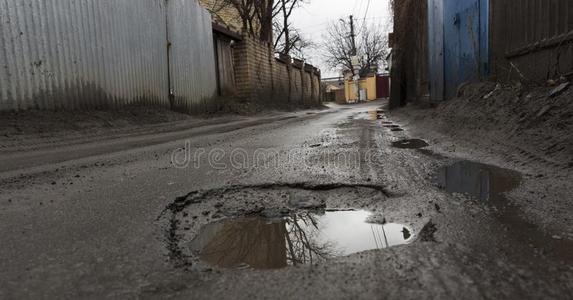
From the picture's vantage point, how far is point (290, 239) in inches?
57.7

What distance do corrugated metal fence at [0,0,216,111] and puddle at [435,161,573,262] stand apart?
4923mm

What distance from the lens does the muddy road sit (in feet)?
3.55

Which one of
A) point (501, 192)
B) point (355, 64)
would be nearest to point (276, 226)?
point (501, 192)

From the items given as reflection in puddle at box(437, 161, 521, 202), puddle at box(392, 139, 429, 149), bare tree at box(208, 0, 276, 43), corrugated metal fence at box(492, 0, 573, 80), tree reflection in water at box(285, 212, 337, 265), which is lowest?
tree reflection in water at box(285, 212, 337, 265)

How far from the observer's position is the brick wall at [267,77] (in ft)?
41.7

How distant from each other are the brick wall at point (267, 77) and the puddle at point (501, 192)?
34.4 feet

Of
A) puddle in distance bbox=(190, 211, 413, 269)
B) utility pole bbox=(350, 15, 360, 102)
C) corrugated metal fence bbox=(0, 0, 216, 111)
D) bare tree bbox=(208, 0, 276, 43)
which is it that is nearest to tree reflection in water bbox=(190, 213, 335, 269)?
puddle in distance bbox=(190, 211, 413, 269)

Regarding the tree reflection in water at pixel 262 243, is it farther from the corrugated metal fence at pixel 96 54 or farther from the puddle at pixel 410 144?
the corrugated metal fence at pixel 96 54

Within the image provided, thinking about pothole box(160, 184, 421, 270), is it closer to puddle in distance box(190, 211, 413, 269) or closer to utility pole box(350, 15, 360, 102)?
puddle in distance box(190, 211, 413, 269)

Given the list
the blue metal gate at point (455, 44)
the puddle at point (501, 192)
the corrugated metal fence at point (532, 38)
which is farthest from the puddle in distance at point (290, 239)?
the blue metal gate at point (455, 44)

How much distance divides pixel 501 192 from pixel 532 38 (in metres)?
2.73

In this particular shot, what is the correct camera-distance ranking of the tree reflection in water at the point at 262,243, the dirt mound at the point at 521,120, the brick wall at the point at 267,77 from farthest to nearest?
the brick wall at the point at 267,77, the dirt mound at the point at 521,120, the tree reflection in water at the point at 262,243

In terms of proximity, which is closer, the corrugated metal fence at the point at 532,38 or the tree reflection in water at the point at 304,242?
the tree reflection in water at the point at 304,242

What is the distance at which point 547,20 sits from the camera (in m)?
3.63
